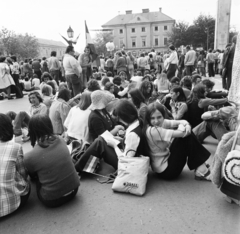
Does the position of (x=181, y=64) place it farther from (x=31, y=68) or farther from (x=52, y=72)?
(x=31, y=68)

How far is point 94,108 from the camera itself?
3.85 m

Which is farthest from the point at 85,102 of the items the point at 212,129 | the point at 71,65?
the point at 71,65

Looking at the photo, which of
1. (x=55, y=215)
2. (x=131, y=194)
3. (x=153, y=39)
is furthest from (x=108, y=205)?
(x=153, y=39)

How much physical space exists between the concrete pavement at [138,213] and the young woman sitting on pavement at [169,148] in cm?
18

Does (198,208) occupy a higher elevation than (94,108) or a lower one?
lower

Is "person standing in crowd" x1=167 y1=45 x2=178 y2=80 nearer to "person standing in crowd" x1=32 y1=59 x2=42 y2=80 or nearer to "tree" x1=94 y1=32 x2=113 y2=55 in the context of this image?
"person standing in crowd" x1=32 y1=59 x2=42 y2=80

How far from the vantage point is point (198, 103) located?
13.8 ft

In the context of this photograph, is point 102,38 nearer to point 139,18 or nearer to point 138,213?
point 139,18

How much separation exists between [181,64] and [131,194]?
1157 cm

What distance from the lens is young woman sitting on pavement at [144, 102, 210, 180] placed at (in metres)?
2.96

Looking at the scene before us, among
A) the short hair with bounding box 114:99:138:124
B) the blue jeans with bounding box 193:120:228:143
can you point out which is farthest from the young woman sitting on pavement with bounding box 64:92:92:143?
the blue jeans with bounding box 193:120:228:143

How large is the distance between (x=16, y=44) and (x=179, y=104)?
47.3 metres

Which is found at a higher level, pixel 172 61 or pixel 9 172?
pixel 172 61

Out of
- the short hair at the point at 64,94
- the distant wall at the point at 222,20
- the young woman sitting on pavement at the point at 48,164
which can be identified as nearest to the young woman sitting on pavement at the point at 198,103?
the short hair at the point at 64,94
